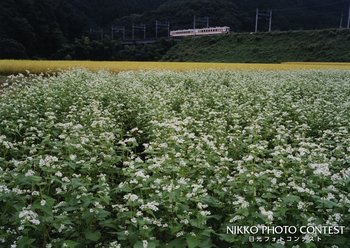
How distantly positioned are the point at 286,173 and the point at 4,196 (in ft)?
8.25

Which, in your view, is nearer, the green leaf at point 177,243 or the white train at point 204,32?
the green leaf at point 177,243

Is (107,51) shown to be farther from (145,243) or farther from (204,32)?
(145,243)

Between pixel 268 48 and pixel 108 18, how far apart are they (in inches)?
1764

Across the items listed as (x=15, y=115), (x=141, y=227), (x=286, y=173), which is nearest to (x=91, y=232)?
(x=141, y=227)

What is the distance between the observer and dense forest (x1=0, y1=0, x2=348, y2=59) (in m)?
45.0

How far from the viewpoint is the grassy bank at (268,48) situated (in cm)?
4593

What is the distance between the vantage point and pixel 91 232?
2.96m

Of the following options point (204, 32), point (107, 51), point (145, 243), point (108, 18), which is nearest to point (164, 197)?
point (145, 243)

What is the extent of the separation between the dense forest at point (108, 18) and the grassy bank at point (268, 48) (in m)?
6.78

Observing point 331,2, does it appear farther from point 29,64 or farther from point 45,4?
point 29,64

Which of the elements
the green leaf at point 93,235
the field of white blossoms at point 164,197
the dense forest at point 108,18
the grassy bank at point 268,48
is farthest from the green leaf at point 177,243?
the dense forest at point 108,18

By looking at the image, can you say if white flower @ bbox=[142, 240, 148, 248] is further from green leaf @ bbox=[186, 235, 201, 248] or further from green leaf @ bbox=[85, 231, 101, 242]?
green leaf @ bbox=[85, 231, 101, 242]

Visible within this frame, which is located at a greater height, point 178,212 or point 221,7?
point 221,7

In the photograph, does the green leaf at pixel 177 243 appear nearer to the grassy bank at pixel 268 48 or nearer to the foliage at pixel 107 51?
the grassy bank at pixel 268 48
